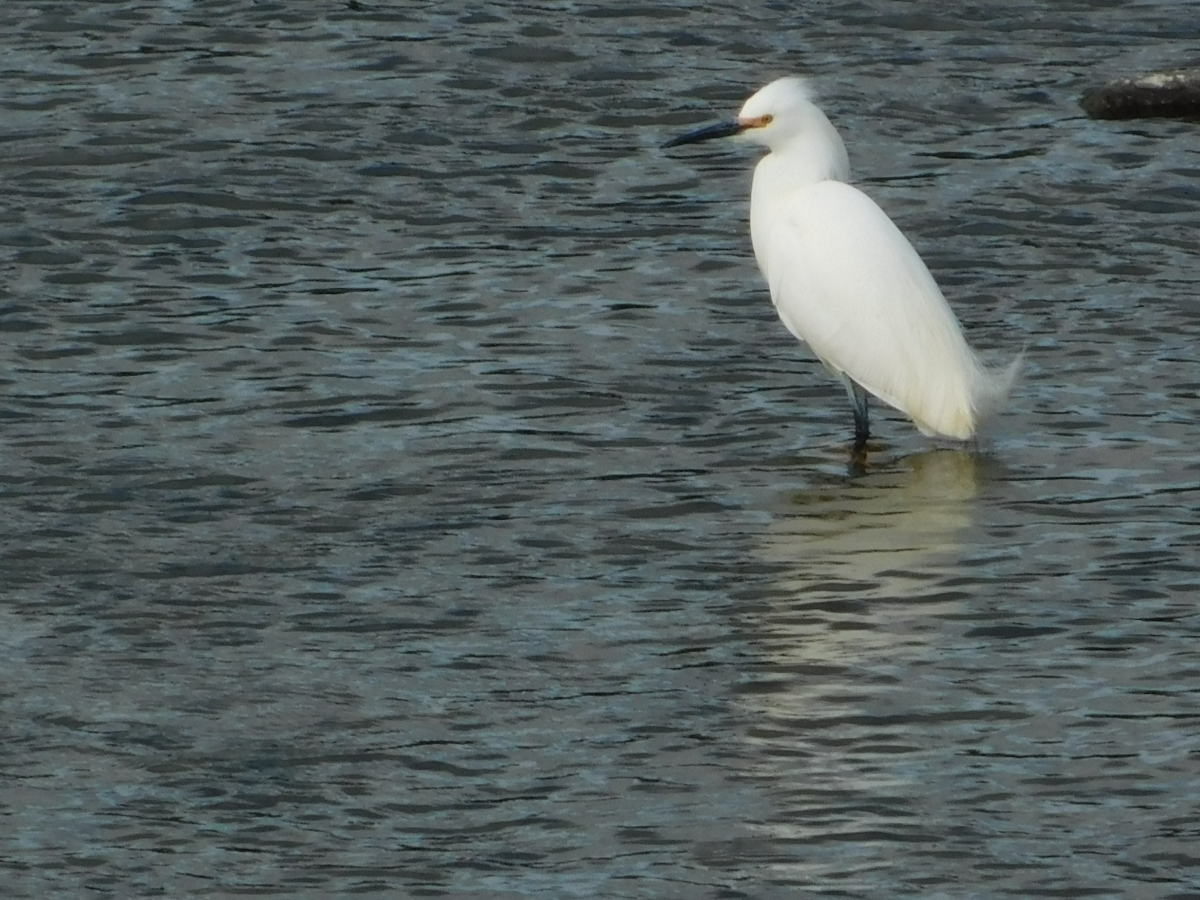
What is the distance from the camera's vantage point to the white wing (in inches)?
384

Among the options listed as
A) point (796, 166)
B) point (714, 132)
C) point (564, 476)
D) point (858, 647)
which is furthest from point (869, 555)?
point (714, 132)

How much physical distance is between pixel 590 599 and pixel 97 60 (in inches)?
299

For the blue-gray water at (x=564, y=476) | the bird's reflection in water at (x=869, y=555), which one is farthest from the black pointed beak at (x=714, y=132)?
the bird's reflection in water at (x=869, y=555)

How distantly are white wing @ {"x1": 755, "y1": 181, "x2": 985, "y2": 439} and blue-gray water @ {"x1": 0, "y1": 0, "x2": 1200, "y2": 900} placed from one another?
0.87 ft

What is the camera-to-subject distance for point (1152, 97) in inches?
534

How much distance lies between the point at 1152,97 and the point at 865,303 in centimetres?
426

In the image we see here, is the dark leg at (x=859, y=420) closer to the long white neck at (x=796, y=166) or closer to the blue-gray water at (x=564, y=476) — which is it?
the blue-gray water at (x=564, y=476)

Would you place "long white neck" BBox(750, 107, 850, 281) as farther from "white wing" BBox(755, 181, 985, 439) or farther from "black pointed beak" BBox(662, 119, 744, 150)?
"black pointed beak" BBox(662, 119, 744, 150)

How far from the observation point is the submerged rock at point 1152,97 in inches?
534

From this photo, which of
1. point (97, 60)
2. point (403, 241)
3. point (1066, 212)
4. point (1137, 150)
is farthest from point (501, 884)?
point (97, 60)

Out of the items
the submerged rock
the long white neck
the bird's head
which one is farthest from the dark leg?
the submerged rock

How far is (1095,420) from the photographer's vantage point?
9.74m

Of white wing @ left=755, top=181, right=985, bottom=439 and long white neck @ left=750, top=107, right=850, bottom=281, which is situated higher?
long white neck @ left=750, top=107, right=850, bottom=281

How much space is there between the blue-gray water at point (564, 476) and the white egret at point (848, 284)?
0.24 metres
